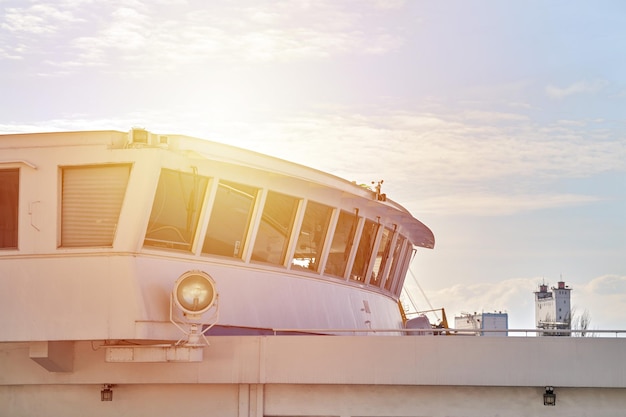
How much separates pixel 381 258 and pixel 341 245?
4091 millimetres

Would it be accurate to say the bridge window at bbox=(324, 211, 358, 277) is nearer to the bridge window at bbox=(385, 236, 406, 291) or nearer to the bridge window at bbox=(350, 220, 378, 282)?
the bridge window at bbox=(350, 220, 378, 282)

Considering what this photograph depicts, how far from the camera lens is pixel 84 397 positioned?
66.1 ft

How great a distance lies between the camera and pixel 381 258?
29266 mm

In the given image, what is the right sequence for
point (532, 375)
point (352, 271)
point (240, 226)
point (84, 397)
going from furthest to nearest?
point (352, 271) < point (240, 226) < point (84, 397) < point (532, 375)

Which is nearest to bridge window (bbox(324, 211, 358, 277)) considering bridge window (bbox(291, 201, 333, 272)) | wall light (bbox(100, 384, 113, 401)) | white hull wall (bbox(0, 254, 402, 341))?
bridge window (bbox(291, 201, 333, 272))

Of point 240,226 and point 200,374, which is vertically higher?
point 240,226

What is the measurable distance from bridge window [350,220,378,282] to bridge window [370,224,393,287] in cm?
95

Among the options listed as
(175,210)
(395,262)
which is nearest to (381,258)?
(395,262)

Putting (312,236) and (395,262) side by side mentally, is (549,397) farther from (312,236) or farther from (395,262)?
(395,262)

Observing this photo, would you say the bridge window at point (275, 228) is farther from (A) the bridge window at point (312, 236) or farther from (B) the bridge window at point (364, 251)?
(B) the bridge window at point (364, 251)

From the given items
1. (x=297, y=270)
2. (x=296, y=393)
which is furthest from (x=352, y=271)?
(x=296, y=393)

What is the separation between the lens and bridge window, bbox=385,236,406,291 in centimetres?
3117

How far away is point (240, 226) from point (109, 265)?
3.23 meters

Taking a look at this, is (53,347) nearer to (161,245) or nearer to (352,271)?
(161,245)
